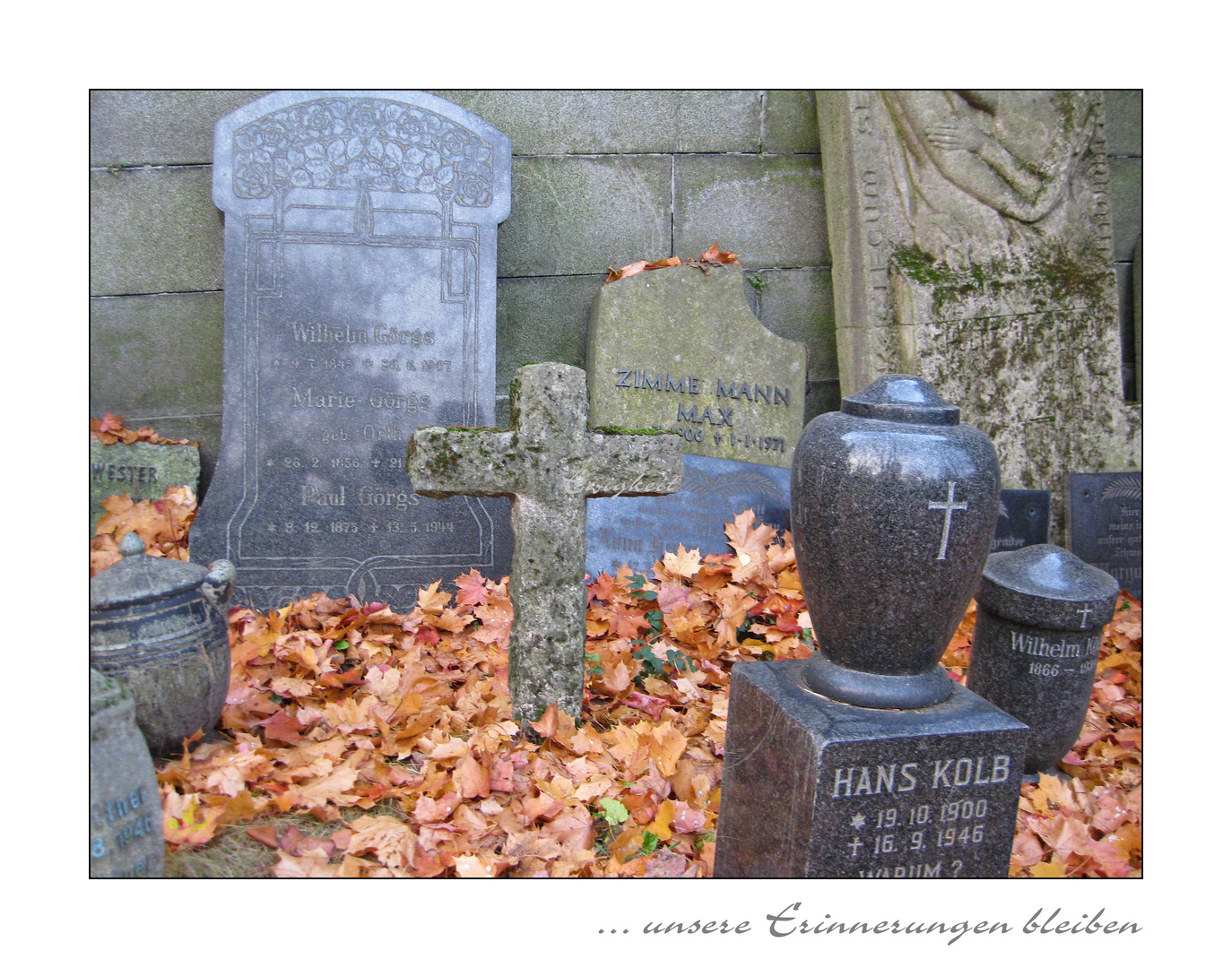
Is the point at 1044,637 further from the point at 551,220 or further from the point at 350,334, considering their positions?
the point at 551,220

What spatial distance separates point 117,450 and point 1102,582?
466 cm

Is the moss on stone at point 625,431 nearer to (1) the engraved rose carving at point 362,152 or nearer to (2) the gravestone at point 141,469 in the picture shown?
(1) the engraved rose carving at point 362,152

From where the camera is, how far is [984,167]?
16.2 ft

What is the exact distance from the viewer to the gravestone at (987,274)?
4.78 m

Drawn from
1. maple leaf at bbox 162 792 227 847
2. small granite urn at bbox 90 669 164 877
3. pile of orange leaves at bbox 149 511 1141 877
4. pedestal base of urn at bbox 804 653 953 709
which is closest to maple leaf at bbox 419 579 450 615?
pile of orange leaves at bbox 149 511 1141 877

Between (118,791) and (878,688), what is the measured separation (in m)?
1.80

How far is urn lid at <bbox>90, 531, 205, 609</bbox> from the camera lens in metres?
2.40

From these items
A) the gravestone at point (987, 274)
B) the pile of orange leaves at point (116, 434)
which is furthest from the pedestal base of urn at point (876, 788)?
the pile of orange leaves at point (116, 434)

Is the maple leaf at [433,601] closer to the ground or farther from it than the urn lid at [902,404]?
closer to the ground

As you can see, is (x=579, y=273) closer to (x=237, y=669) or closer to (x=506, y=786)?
(x=237, y=669)

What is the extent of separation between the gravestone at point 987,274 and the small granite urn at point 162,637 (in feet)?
11.7

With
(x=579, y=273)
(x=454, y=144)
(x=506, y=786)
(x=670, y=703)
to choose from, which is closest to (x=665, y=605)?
(x=670, y=703)

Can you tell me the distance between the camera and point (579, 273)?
17.2ft

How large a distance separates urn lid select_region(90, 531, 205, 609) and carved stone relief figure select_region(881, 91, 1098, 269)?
4047mm
